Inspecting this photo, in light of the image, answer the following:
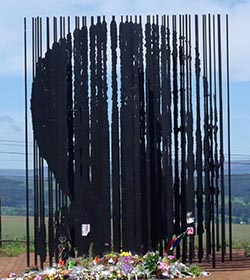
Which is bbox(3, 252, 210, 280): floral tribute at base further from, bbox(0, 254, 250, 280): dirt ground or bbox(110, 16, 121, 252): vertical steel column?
bbox(110, 16, 121, 252): vertical steel column

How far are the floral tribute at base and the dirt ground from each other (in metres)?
0.33

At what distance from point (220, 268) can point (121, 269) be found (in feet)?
6.48

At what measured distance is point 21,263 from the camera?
11.5 meters

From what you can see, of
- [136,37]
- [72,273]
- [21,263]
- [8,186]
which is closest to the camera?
[72,273]

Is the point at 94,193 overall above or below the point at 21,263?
above

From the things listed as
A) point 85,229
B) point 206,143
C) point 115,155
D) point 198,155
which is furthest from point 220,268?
point 115,155

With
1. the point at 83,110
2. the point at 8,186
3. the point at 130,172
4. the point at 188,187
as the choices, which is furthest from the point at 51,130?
the point at 8,186

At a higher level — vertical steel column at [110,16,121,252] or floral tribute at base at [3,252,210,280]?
vertical steel column at [110,16,121,252]

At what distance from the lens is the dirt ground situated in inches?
338

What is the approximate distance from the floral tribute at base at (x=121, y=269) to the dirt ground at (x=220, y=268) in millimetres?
332

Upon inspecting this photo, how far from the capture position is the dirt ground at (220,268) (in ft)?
28.1

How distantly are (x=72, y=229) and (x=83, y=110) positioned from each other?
5.43ft

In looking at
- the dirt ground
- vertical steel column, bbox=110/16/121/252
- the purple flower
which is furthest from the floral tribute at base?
vertical steel column, bbox=110/16/121/252

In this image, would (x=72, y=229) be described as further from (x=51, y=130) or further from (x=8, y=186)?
(x=8, y=186)
